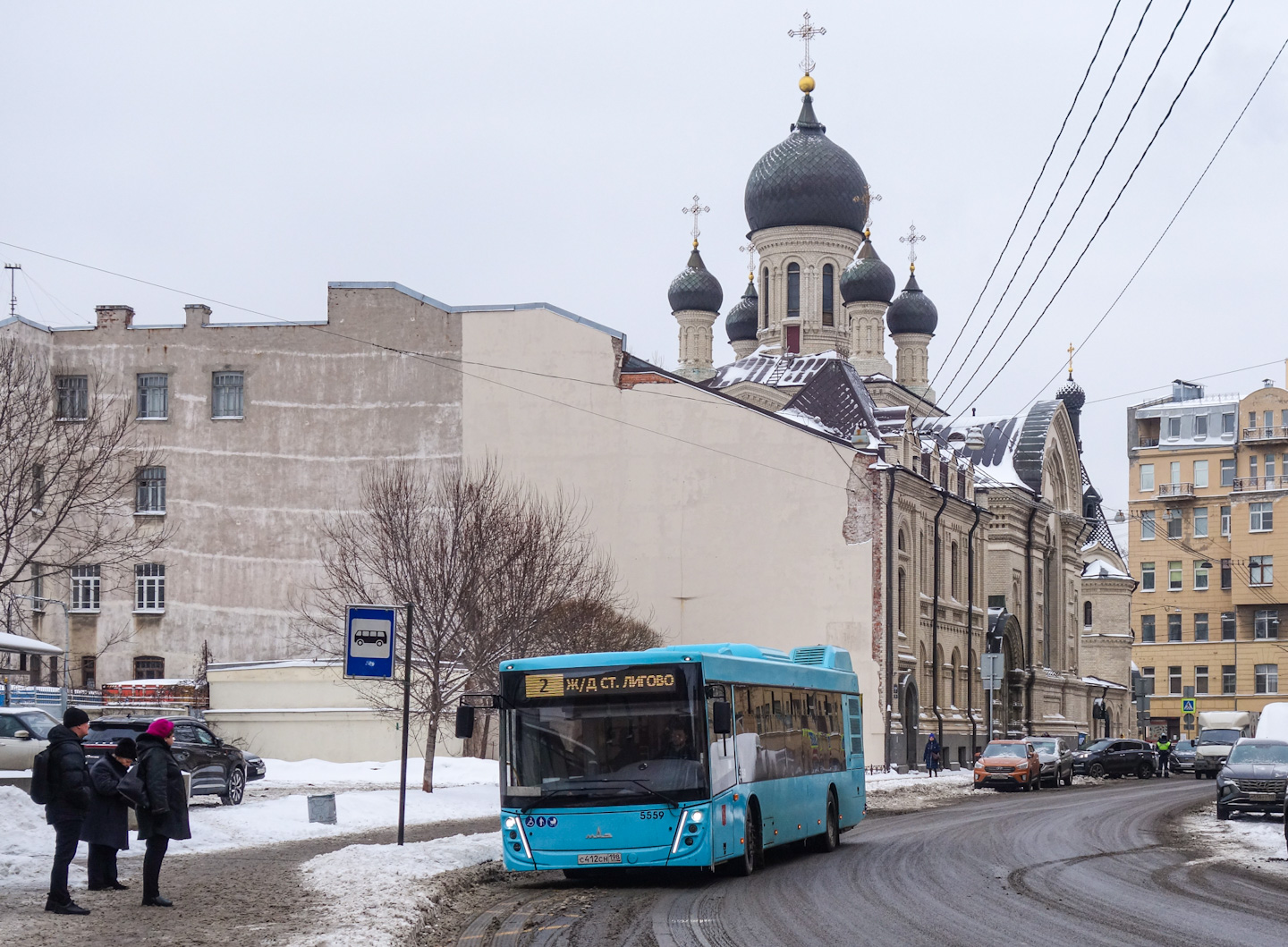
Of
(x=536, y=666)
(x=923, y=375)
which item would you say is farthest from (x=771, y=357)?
(x=536, y=666)

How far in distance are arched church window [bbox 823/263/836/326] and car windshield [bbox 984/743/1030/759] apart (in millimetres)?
34660

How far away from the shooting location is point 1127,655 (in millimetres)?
92562

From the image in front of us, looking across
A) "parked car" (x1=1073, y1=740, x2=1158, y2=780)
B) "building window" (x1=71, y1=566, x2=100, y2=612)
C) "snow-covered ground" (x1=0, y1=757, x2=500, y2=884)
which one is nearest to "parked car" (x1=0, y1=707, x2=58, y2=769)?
"snow-covered ground" (x1=0, y1=757, x2=500, y2=884)

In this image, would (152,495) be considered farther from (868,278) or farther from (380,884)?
(380,884)

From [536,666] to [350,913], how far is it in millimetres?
4665

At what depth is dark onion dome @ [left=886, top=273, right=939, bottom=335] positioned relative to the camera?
87562mm

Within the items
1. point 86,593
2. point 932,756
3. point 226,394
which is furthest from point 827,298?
point 86,593

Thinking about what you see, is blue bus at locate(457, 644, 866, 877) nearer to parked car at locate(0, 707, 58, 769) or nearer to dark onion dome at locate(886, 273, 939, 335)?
parked car at locate(0, 707, 58, 769)

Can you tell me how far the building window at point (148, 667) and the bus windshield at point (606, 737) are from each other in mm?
41573

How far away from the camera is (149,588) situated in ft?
190

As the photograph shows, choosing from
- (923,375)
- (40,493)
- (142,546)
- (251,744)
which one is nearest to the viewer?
(40,493)

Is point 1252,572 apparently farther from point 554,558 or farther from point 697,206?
point 554,558

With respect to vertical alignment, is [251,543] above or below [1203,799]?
above

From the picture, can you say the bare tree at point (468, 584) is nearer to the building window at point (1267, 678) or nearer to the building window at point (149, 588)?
the building window at point (149, 588)
